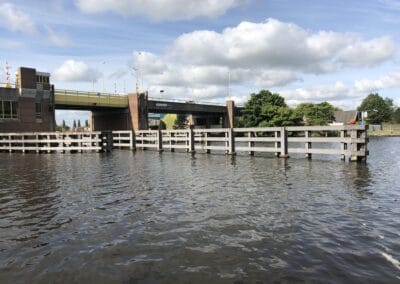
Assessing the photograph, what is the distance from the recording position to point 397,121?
157750mm

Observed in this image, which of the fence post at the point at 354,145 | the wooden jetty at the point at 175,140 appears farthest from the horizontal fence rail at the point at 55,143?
the fence post at the point at 354,145

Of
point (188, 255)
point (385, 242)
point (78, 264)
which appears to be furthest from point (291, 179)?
point (78, 264)

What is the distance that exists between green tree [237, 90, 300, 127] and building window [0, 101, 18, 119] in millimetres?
45281

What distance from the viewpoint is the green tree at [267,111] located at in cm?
7325

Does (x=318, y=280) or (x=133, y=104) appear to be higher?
(x=133, y=104)

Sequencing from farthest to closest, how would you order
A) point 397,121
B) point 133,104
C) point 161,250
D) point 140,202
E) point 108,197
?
point 397,121, point 133,104, point 108,197, point 140,202, point 161,250

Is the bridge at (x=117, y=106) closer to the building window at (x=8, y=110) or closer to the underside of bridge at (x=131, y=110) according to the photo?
the underside of bridge at (x=131, y=110)

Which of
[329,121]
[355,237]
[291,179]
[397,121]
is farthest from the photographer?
[397,121]

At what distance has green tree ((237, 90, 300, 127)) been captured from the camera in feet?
240

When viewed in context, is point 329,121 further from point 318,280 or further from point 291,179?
point 318,280

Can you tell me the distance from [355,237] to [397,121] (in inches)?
6816

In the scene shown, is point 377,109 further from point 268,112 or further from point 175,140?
point 175,140

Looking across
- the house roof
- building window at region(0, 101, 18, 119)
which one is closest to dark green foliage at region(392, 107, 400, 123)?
the house roof

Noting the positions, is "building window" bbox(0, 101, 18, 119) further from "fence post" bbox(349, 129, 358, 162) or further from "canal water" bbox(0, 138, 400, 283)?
"fence post" bbox(349, 129, 358, 162)
